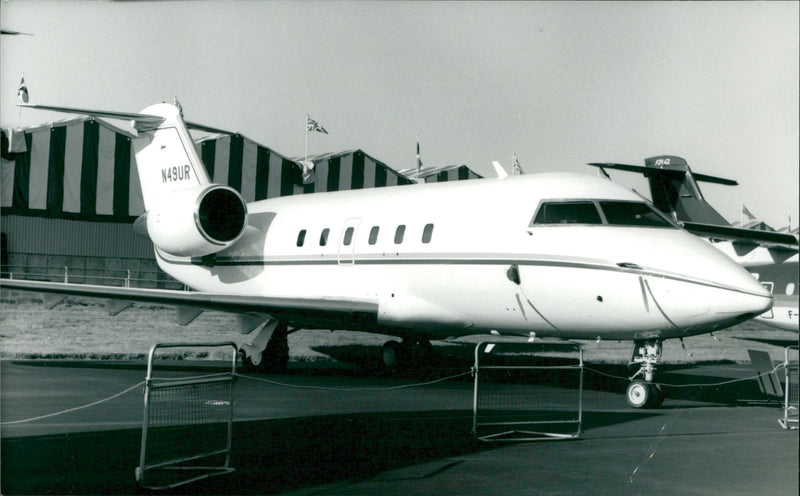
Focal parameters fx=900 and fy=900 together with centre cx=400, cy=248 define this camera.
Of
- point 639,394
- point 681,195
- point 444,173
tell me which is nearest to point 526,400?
point 639,394

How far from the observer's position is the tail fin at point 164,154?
18406mm

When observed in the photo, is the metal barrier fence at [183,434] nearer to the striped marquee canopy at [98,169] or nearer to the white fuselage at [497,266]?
the white fuselage at [497,266]

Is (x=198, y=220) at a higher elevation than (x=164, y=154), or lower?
lower

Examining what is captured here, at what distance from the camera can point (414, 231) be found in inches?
574

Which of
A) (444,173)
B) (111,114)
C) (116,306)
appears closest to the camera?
(116,306)

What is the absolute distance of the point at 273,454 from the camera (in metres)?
8.08

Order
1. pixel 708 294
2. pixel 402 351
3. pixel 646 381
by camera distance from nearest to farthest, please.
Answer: pixel 708 294, pixel 646 381, pixel 402 351

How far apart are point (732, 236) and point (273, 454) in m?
21.0

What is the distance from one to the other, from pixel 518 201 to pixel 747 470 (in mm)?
6201

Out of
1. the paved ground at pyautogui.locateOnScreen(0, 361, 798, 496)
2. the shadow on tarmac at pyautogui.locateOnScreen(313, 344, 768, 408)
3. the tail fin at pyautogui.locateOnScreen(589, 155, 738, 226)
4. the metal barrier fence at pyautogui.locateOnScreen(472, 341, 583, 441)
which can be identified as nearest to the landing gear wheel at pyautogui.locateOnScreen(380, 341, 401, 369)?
the shadow on tarmac at pyautogui.locateOnScreen(313, 344, 768, 408)

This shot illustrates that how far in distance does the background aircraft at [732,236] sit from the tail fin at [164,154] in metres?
11.7

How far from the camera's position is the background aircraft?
1049 inches

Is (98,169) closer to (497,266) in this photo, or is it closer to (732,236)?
(732,236)

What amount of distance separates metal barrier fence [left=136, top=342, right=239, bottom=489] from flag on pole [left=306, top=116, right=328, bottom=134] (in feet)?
53.8
